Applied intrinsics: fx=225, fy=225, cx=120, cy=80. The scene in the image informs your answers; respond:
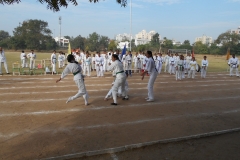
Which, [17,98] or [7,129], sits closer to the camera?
[7,129]

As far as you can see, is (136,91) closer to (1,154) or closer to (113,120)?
(113,120)

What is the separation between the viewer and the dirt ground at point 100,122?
472cm

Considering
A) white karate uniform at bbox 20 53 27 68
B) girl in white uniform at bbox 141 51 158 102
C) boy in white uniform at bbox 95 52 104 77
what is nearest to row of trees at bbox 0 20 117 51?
white karate uniform at bbox 20 53 27 68

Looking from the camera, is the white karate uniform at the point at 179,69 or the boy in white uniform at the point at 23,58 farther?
the boy in white uniform at the point at 23,58

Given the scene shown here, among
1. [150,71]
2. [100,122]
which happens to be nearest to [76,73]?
[100,122]

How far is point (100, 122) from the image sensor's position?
20.8 ft

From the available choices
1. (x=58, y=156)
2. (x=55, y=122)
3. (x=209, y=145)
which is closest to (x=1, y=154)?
(x=58, y=156)

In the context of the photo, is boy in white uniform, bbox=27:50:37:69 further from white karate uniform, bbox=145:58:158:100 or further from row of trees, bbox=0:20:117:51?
row of trees, bbox=0:20:117:51

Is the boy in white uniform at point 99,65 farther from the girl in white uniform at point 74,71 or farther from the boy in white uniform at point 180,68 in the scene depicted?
the girl in white uniform at point 74,71

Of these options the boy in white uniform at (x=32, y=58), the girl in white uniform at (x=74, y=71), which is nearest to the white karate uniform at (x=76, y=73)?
the girl in white uniform at (x=74, y=71)

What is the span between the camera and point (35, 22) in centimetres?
6750

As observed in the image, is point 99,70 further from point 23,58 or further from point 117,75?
point 117,75

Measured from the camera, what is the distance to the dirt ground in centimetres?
472

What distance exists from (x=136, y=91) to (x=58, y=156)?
7263 mm
